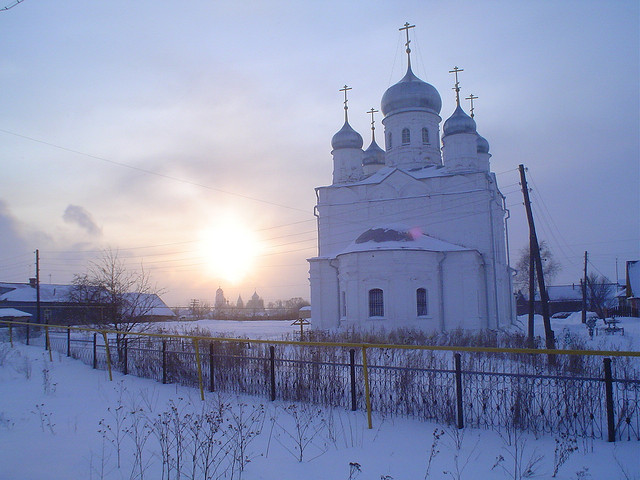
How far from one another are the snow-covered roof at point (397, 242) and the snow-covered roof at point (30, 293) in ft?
97.4

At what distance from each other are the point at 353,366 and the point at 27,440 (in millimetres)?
4432

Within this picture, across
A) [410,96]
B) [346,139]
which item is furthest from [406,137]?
[346,139]

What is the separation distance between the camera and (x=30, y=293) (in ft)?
156

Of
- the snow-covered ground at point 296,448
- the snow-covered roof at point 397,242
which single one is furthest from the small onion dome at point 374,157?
the snow-covered ground at point 296,448

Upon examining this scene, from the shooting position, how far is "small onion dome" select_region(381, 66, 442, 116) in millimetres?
29859

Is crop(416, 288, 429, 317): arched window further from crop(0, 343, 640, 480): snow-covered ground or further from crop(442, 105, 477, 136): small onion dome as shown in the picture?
crop(0, 343, 640, 480): snow-covered ground

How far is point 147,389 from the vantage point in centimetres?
993

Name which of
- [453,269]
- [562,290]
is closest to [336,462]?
[453,269]

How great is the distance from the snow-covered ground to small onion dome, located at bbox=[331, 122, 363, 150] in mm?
24316

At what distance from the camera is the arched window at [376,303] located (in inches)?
934

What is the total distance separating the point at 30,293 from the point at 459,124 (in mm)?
40687

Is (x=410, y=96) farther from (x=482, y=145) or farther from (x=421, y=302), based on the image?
(x=421, y=302)

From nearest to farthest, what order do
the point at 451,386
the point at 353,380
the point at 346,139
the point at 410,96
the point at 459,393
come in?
the point at 459,393, the point at 451,386, the point at 353,380, the point at 410,96, the point at 346,139

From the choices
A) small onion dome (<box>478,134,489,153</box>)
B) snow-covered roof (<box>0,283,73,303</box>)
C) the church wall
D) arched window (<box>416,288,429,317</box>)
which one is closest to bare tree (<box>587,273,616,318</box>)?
small onion dome (<box>478,134,489,153</box>)
